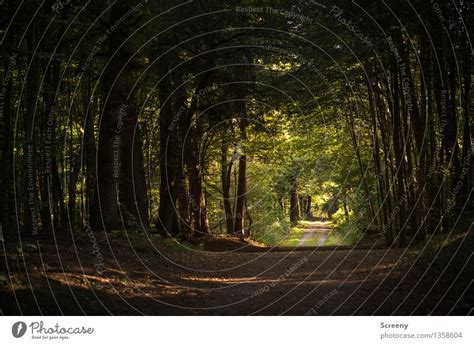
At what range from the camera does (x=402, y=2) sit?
40.8 ft

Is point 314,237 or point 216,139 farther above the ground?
point 216,139

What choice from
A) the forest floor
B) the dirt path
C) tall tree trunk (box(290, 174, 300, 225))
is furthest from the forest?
tall tree trunk (box(290, 174, 300, 225))

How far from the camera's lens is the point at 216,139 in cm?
3170

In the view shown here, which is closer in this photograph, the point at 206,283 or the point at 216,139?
the point at 206,283

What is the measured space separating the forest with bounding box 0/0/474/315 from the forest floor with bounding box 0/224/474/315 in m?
0.06

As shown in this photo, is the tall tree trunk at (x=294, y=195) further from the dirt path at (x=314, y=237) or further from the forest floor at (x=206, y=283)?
the forest floor at (x=206, y=283)

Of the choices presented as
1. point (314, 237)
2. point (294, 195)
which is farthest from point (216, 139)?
point (294, 195)

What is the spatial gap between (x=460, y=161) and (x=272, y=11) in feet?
29.6

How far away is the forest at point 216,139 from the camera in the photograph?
10.7 metres

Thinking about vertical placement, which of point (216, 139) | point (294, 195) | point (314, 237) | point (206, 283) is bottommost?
point (314, 237)

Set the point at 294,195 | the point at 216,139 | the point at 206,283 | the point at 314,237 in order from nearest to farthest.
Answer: the point at 206,283
the point at 216,139
the point at 314,237
the point at 294,195

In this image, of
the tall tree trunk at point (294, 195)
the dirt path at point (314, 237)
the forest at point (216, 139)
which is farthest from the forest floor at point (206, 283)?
the tall tree trunk at point (294, 195)

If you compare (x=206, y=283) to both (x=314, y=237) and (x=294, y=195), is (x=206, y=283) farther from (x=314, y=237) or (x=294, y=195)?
(x=294, y=195)

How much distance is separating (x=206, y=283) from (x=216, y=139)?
17.7 metres
